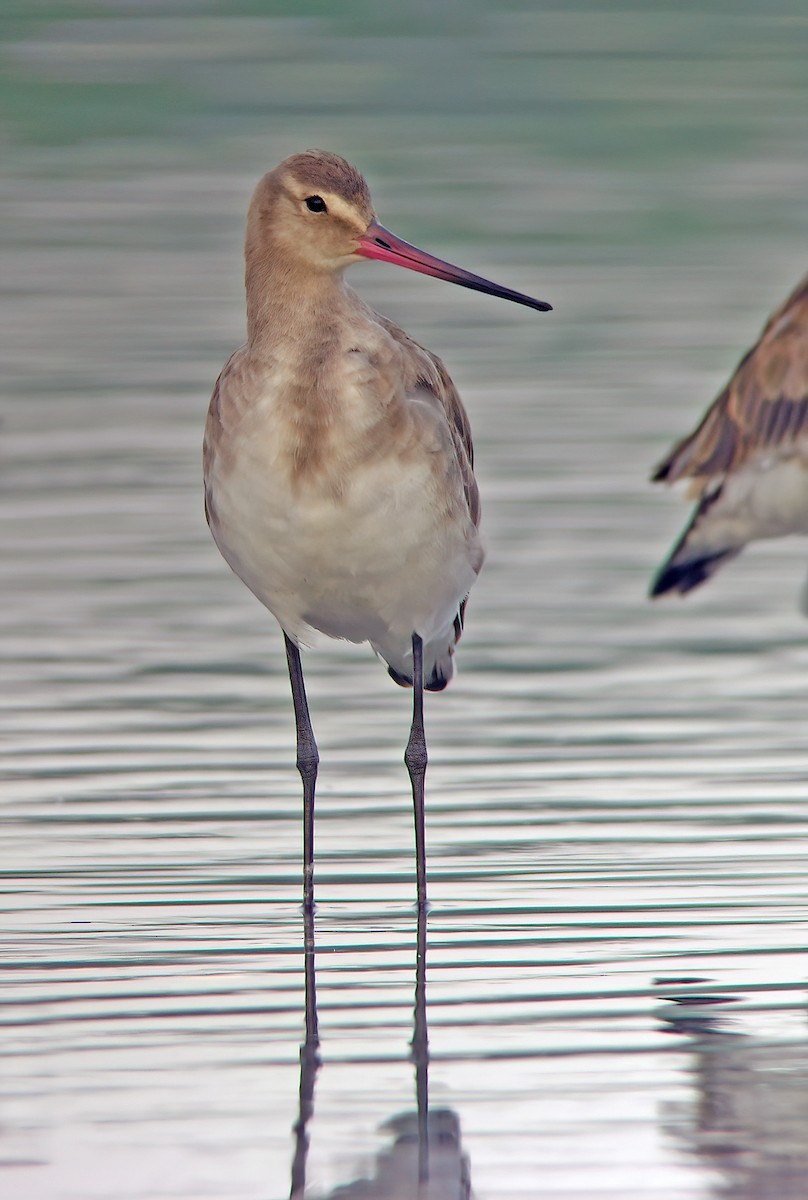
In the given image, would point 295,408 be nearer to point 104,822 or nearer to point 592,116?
point 104,822

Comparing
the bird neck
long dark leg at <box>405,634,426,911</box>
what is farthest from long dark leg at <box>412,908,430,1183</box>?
the bird neck

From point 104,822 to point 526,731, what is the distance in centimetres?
154

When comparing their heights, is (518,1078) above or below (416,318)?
below

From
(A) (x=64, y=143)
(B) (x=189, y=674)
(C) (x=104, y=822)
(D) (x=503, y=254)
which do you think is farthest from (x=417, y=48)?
(C) (x=104, y=822)

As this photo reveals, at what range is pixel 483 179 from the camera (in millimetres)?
22531

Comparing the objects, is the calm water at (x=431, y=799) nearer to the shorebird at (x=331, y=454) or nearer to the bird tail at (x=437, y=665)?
the bird tail at (x=437, y=665)

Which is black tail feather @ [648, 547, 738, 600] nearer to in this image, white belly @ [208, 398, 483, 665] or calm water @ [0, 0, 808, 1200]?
calm water @ [0, 0, 808, 1200]

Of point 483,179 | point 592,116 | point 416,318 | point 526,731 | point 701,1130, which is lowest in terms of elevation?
point 701,1130

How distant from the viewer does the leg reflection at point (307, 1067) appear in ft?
17.1

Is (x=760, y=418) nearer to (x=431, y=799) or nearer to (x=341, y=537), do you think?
(x=431, y=799)

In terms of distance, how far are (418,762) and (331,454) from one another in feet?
2.72

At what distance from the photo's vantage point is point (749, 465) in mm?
9477

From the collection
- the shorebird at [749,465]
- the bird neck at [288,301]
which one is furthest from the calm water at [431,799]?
the bird neck at [288,301]

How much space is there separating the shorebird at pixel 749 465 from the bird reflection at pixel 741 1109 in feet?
10.9
